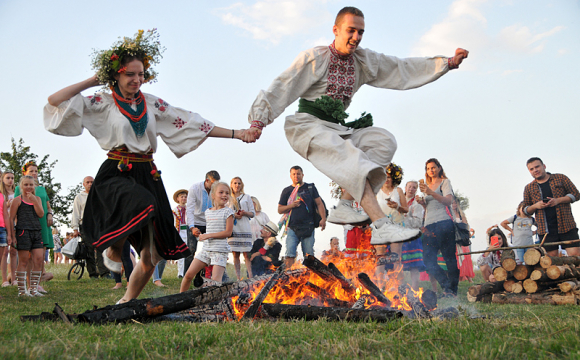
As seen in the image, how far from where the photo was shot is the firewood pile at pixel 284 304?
11.1 feet

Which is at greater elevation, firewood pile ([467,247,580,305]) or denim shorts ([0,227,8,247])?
denim shorts ([0,227,8,247])

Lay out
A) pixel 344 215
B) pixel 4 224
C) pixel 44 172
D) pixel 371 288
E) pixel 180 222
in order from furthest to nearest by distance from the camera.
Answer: pixel 44 172 < pixel 180 222 < pixel 4 224 < pixel 344 215 < pixel 371 288

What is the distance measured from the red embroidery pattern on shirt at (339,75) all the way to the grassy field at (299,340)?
2.56 m

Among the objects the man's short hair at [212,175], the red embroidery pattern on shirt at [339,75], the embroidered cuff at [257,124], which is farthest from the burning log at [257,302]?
the man's short hair at [212,175]

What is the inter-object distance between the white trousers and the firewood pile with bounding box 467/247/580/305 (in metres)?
3.35

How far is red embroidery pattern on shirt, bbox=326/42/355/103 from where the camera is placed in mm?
4973

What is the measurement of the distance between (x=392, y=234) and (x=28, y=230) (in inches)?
226

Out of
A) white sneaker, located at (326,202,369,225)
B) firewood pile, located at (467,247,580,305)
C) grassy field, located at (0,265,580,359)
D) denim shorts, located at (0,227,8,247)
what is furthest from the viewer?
denim shorts, located at (0,227,8,247)

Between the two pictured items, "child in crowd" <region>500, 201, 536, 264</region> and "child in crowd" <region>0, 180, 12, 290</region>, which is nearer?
"child in crowd" <region>0, 180, 12, 290</region>

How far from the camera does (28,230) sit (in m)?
7.38

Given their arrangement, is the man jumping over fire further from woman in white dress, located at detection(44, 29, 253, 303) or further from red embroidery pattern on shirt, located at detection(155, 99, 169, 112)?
woman in white dress, located at detection(44, 29, 253, 303)

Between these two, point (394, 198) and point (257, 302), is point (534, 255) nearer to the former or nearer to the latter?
point (394, 198)

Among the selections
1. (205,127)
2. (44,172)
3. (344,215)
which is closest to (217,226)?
(205,127)

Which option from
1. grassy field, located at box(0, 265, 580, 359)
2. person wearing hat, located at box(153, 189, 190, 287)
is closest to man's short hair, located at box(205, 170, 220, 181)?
person wearing hat, located at box(153, 189, 190, 287)
